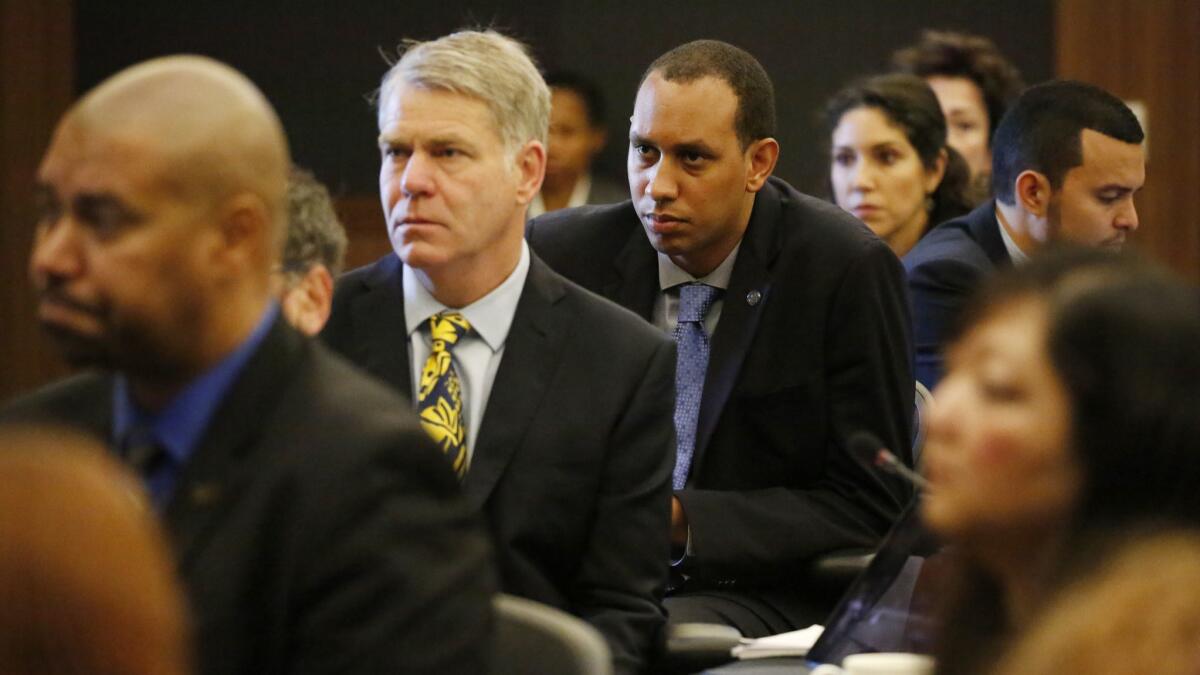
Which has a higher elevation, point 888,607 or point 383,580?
point 383,580

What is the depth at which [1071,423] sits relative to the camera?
1.32 meters

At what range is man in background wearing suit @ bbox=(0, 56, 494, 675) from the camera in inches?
57.5

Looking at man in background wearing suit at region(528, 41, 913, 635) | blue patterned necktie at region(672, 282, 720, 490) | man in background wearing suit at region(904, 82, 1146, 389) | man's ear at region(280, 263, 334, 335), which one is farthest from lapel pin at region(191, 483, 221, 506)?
man in background wearing suit at region(904, 82, 1146, 389)

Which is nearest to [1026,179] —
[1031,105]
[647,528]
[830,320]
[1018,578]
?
[1031,105]

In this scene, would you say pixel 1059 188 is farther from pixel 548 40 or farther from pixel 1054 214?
pixel 548 40

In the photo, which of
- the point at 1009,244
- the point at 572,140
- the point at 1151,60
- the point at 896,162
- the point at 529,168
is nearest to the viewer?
the point at 529,168

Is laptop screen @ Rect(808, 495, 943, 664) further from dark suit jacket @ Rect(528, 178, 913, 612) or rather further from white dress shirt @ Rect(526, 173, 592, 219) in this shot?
white dress shirt @ Rect(526, 173, 592, 219)

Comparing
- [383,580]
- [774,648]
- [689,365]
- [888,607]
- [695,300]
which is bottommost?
[774,648]

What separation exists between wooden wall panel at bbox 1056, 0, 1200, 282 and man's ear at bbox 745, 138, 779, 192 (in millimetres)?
2981

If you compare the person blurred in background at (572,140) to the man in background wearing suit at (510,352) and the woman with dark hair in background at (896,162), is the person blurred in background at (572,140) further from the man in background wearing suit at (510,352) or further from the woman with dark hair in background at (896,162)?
the man in background wearing suit at (510,352)

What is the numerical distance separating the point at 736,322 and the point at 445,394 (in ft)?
2.52

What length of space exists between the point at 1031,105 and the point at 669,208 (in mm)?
1248

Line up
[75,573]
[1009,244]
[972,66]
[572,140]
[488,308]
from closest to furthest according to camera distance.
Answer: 1. [75,573]
2. [488,308]
3. [1009,244]
4. [972,66]
5. [572,140]

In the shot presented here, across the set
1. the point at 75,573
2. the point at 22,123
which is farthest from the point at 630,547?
the point at 22,123
